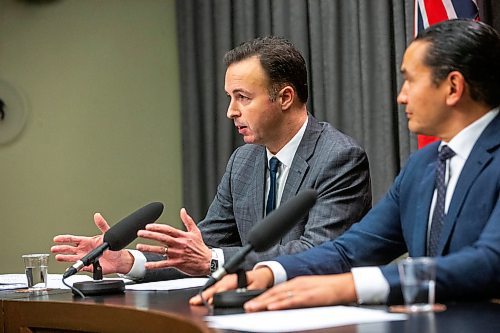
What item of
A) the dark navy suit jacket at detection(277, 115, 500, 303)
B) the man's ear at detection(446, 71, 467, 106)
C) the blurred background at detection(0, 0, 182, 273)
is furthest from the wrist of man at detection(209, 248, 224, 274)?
the blurred background at detection(0, 0, 182, 273)

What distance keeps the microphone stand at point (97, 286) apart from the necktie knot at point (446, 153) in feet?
3.34

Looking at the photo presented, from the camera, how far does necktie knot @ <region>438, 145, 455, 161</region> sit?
7.78ft

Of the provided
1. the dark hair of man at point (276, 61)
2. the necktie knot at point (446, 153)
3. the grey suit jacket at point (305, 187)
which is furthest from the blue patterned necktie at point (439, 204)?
the dark hair of man at point (276, 61)

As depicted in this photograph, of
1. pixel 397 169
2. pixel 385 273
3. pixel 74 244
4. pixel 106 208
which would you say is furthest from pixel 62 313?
pixel 106 208

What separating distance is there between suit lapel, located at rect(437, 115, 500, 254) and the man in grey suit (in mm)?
790

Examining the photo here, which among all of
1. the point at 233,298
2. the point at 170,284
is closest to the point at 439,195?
the point at 233,298

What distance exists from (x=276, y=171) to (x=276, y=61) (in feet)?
1.39

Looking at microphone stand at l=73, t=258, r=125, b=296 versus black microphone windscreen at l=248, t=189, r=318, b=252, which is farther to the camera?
microphone stand at l=73, t=258, r=125, b=296

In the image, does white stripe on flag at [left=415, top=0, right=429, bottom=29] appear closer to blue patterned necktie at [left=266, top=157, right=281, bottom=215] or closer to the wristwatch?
blue patterned necktie at [left=266, top=157, right=281, bottom=215]

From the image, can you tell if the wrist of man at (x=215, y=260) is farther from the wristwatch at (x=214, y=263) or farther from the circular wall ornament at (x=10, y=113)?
the circular wall ornament at (x=10, y=113)

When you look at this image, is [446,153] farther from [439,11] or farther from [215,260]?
[439,11]

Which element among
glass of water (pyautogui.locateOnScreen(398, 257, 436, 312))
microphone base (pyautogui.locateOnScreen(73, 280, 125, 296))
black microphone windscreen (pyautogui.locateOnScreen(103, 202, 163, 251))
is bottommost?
microphone base (pyautogui.locateOnScreen(73, 280, 125, 296))

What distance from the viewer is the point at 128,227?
8.70 feet

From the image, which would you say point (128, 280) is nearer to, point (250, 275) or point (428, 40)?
point (250, 275)
